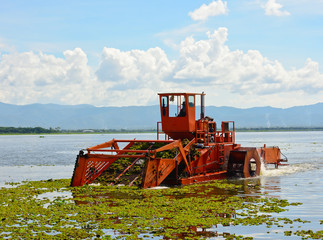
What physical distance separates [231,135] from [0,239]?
1940cm

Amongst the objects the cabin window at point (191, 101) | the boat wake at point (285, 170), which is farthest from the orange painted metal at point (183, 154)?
the boat wake at point (285, 170)

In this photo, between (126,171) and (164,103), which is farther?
(164,103)

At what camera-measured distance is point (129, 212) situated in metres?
15.5

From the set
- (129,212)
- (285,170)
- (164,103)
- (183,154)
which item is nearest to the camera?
(129,212)

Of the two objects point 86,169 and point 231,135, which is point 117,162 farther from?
point 231,135

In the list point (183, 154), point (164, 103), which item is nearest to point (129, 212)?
point (183, 154)

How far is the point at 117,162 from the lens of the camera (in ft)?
81.4

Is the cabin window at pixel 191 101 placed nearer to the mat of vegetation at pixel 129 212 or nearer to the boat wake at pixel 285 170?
the mat of vegetation at pixel 129 212

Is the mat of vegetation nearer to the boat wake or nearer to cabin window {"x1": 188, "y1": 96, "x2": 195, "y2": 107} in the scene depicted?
cabin window {"x1": 188, "y1": 96, "x2": 195, "y2": 107}

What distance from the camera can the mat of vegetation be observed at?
12.6m

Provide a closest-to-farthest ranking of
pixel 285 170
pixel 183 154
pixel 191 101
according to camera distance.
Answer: pixel 183 154 → pixel 191 101 → pixel 285 170

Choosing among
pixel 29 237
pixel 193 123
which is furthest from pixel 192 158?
pixel 29 237

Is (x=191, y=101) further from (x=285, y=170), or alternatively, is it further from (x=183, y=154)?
(x=285, y=170)

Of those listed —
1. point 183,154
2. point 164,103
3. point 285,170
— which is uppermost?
point 164,103
